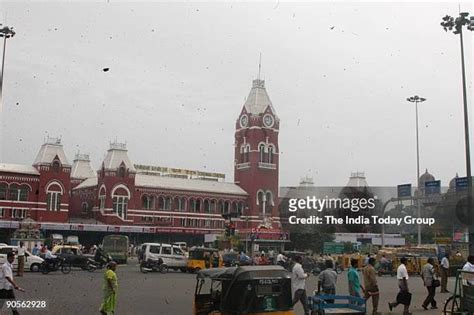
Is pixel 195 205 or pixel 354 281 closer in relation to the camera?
pixel 354 281

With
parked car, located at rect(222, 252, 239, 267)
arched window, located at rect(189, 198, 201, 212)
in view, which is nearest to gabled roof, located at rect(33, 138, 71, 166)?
arched window, located at rect(189, 198, 201, 212)

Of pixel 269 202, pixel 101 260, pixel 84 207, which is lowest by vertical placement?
pixel 101 260

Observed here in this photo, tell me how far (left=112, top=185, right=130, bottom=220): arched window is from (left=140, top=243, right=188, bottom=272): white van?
31.4 metres

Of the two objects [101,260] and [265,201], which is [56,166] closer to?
[265,201]

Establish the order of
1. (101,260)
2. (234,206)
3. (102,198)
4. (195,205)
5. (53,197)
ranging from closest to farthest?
(101,260)
(53,197)
(102,198)
(195,205)
(234,206)

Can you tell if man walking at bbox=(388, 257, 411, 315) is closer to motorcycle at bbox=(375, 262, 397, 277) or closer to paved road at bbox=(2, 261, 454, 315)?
paved road at bbox=(2, 261, 454, 315)

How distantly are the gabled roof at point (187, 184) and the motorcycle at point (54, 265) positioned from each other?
36.4m

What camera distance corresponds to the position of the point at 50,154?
59406mm

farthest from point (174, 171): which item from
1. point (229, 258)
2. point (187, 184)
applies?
point (229, 258)

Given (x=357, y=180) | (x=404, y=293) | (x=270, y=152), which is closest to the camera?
(x=404, y=293)

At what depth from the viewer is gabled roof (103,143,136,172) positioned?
63.6 m

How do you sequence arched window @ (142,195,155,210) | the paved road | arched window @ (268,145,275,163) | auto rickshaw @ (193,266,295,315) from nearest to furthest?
1. auto rickshaw @ (193,266,295,315)
2. the paved road
3. arched window @ (142,195,155,210)
4. arched window @ (268,145,275,163)

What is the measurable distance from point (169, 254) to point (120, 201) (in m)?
32.4

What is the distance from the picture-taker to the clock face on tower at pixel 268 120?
238 ft
